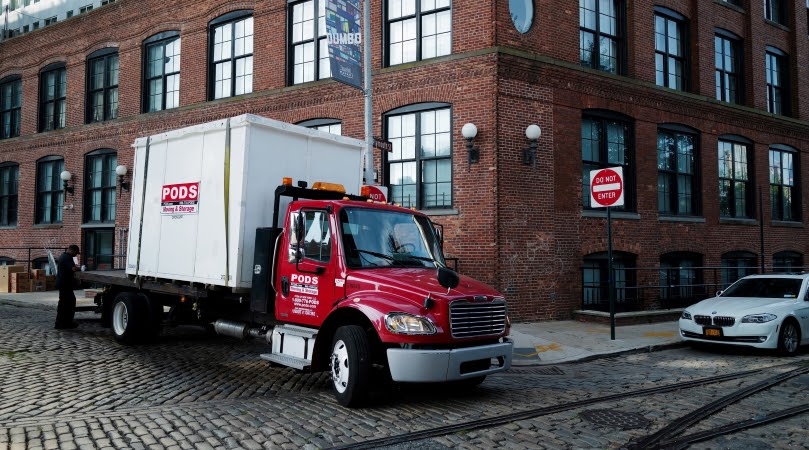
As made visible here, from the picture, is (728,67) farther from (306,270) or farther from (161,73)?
(161,73)

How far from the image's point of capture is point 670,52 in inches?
701

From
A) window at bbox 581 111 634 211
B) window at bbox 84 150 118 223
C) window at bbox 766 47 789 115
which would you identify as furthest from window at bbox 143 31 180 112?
window at bbox 766 47 789 115

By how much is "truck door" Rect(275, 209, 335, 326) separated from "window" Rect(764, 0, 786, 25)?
20.7 meters

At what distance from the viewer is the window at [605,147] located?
1538 centimetres

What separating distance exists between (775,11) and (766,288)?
15054 millimetres

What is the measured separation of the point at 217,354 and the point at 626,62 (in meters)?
12.9

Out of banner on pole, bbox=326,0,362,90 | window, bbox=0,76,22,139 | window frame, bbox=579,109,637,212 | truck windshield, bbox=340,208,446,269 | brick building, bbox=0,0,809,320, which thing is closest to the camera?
truck windshield, bbox=340,208,446,269

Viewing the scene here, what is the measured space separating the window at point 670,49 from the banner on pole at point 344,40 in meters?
9.91

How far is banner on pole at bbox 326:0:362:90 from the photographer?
10.6 metres

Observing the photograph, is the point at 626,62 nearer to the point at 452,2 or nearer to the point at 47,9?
the point at 452,2

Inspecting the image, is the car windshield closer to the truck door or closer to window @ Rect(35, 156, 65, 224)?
the truck door

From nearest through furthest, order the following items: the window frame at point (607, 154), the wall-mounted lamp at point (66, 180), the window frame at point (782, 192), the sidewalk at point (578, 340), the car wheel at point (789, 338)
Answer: the sidewalk at point (578, 340)
the car wheel at point (789, 338)
the window frame at point (607, 154)
the window frame at point (782, 192)
the wall-mounted lamp at point (66, 180)

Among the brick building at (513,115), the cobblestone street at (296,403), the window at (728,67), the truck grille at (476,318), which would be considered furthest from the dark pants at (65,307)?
the window at (728,67)

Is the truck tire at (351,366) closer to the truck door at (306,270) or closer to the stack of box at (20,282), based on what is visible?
the truck door at (306,270)
